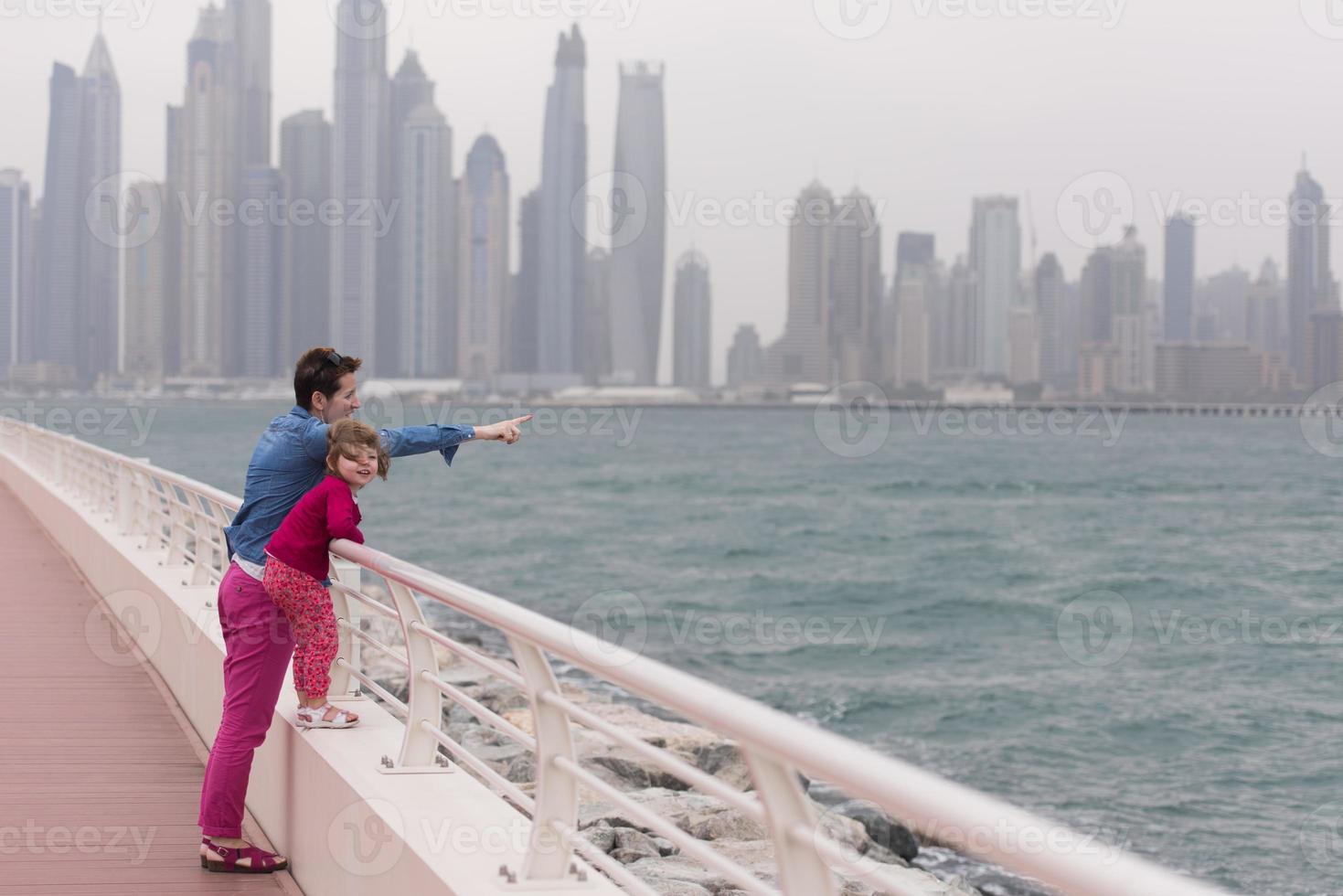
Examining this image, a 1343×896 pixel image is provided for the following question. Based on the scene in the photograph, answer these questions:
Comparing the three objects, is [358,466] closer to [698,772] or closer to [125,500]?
[698,772]

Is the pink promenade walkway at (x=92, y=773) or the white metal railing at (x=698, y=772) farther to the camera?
the pink promenade walkway at (x=92, y=773)

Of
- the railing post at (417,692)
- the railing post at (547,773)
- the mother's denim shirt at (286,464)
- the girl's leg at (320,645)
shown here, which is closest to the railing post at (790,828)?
the railing post at (547,773)

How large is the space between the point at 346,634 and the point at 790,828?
3087 millimetres

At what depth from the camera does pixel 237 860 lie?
170 inches

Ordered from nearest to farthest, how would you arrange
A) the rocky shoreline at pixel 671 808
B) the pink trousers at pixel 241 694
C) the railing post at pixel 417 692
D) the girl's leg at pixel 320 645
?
the railing post at pixel 417 692, the pink trousers at pixel 241 694, the girl's leg at pixel 320 645, the rocky shoreline at pixel 671 808

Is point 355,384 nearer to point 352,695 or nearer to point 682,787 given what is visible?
point 352,695

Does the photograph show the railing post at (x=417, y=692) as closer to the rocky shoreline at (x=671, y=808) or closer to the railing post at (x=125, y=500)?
the rocky shoreline at (x=671, y=808)

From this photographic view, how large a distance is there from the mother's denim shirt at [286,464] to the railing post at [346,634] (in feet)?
1.47

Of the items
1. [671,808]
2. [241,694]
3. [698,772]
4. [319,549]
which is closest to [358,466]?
[319,549]

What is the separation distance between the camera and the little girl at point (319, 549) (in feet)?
13.4

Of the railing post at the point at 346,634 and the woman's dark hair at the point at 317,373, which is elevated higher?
the woman's dark hair at the point at 317,373

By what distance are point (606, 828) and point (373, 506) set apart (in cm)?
5259

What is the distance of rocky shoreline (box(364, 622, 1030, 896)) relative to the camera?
6.14 m

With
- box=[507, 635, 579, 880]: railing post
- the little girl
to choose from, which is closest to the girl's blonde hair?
the little girl
